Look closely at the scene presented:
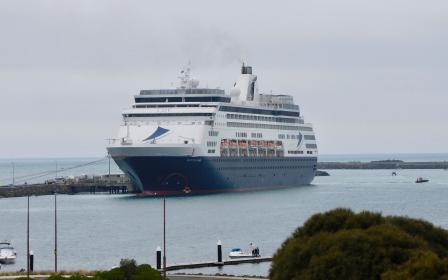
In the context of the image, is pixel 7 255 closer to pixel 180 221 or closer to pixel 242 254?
pixel 242 254

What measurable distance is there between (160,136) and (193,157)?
3.16 metres

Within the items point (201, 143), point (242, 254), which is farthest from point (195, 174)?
Result: point (242, 254)

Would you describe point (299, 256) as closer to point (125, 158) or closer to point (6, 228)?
point (6, 228)

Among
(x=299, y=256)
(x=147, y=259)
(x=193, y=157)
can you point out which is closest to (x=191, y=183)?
(x=193, y=157)

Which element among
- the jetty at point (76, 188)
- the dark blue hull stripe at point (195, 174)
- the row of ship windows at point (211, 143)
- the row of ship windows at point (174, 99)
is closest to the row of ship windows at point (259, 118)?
the row of ship windows at point (174, 99)

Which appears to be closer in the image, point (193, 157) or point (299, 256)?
point (299, 256)

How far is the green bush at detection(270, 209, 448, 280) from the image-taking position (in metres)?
27.5

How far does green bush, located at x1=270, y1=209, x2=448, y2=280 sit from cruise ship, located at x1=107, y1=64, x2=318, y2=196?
6382cm

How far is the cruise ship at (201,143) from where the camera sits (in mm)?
96688

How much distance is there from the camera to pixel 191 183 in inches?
3920

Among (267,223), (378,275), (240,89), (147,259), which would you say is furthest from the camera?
(240,89)

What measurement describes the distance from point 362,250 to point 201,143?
70300mm

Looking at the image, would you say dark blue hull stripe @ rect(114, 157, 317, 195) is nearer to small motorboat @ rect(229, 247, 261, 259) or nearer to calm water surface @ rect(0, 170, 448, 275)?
calm water surface @ rect(0, 170, 448, 275)

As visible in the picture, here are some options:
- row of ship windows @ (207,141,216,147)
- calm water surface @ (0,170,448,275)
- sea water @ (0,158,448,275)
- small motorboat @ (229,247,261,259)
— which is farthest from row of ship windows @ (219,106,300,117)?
small motorboat @ (229,247,261,259)
